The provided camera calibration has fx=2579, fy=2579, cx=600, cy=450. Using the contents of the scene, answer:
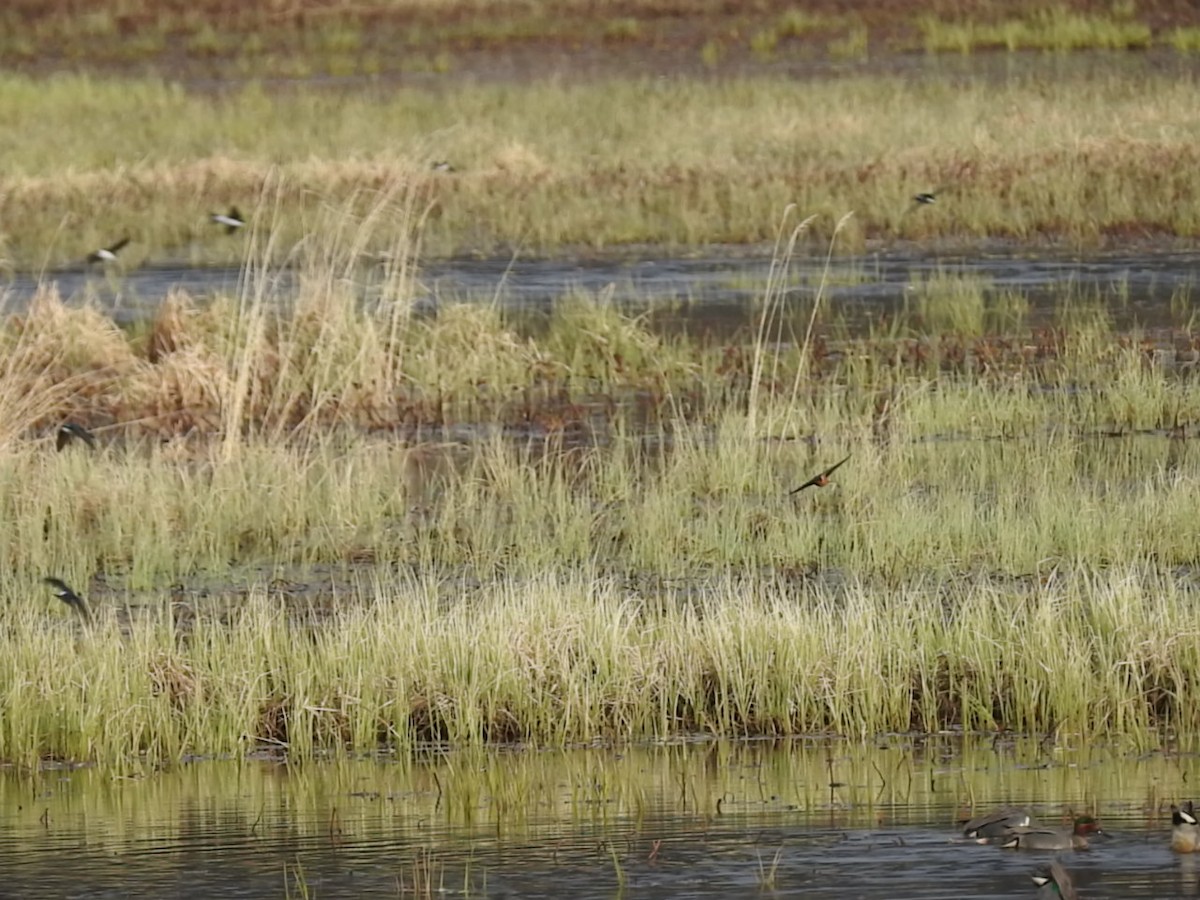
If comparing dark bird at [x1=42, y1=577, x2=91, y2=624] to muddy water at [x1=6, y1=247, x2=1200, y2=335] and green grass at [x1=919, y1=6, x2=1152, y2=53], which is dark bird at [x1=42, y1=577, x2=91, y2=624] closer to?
muddy water at [x1=6, y1=247, x2=1200, y2=335]

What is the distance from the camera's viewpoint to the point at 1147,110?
31953mm

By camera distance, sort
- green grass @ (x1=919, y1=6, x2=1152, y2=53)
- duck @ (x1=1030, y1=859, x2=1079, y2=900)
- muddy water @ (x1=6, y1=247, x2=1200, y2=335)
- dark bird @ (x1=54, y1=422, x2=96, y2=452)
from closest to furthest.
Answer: duck @ (x1=1030, y1=859, x2=1079, y2=900)
dark bird @ (x1=54, y1=422, x2=96, y2=452)
muddy water @ (x1=6, y1=247, x2=1200, y2=335)
green grass @ (x1=919, y1=6, x2=1152, y2=53)

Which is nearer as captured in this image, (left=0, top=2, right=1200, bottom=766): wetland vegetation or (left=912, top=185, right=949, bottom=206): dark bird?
(left=0, top=2, right=1200, bottom=766): wetland vegetation

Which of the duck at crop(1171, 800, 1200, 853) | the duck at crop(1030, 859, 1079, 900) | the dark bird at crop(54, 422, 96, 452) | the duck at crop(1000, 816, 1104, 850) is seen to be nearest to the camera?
the duck at crop(1030, 859, 1079, 900)

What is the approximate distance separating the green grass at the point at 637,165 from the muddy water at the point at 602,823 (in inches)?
606

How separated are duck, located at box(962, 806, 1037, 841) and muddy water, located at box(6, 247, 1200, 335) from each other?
13383mm

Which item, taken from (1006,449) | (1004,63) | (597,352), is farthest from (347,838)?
(1004,63)

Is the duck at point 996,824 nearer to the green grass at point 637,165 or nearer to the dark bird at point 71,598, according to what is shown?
the dark bird at point 71,598

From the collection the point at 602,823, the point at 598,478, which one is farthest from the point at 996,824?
the point at 598,478

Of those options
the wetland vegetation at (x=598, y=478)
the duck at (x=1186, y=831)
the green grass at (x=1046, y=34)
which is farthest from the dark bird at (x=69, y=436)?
the green grass at (x=1046, y=34)

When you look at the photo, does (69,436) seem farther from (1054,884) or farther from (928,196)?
(928,196)

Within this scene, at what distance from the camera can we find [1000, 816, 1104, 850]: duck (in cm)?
735

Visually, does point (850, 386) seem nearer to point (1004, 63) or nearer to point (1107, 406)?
point (1107, 406)

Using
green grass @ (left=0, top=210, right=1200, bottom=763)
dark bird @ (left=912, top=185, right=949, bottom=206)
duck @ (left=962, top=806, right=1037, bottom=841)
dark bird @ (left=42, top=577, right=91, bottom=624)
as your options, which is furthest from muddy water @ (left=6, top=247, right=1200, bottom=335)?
duck @ (left=962, top=806, right=1037, bottom=841)
